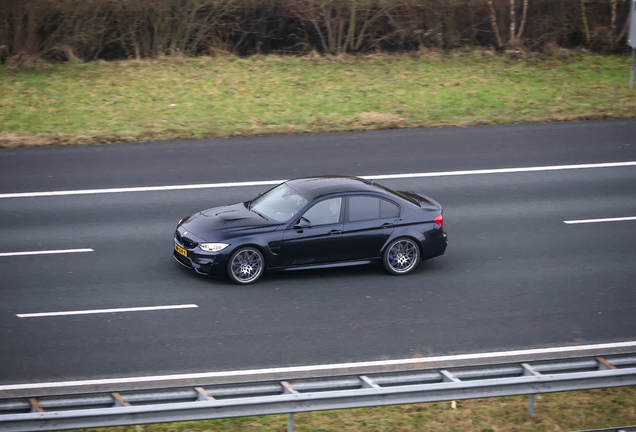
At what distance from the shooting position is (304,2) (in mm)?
26859

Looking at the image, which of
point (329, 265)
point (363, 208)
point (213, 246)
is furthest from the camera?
point (363, 208)

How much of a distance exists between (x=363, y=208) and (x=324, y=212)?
66 centimetres

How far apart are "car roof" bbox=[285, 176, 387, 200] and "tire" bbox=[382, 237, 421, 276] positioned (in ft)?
2.91

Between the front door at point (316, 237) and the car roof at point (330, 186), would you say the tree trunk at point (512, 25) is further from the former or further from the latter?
the front door at point (316, 237)

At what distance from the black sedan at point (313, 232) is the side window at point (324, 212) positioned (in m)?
0.02

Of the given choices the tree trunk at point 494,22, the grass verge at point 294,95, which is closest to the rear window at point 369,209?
the grass verge at point 294,95

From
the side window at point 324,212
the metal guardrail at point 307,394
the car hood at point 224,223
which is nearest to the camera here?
the metal guardrail at point 307,394

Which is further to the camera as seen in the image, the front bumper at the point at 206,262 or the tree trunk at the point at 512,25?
the tree trunk at the point at 512,25

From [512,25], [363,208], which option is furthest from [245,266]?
[512,25]

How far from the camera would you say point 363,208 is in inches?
483

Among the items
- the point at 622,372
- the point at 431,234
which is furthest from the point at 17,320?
the point at 622,372

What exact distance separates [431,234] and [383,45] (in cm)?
1643

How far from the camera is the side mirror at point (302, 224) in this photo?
11.8m

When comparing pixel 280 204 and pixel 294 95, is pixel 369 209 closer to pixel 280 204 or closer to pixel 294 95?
pixel 280 204
